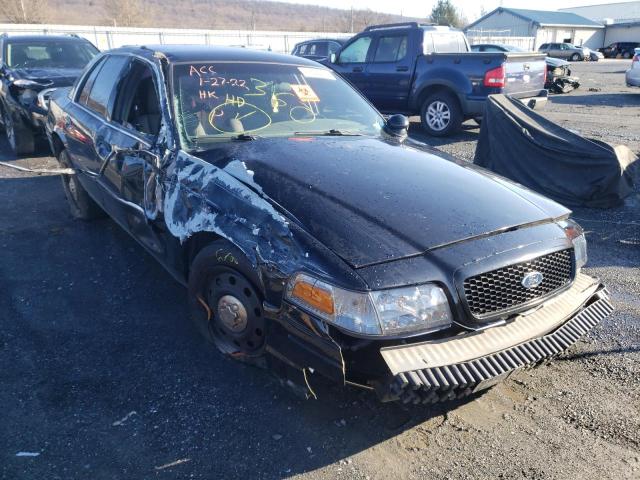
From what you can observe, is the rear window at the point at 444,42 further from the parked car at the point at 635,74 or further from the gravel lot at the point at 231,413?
the parked car at the point at 635,74

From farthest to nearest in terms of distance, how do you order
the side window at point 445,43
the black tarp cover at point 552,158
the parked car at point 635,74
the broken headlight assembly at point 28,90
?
the parked car at point 635,74 < the side window at point 445,43 < the broken headlight assembly at point 28,90 < the black tarp cover at point 552,158

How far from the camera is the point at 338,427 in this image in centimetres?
259

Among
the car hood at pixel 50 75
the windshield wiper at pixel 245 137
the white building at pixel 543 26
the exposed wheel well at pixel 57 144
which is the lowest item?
the exposed wheel well at pixel 57 144

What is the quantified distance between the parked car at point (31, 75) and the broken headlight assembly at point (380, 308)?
20.0 ft

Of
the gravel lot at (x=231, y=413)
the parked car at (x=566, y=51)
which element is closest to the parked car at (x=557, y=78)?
the gravel lot at (x=231, y=413)

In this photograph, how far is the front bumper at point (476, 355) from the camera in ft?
6.82

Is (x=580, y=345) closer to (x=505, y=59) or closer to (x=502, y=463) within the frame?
(x=502, y=463)

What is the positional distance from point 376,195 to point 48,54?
→ 326 inches

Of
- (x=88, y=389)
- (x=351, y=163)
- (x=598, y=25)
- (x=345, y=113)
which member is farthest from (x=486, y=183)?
(x=598, y=25)

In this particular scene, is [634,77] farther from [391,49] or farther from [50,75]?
[50,75]

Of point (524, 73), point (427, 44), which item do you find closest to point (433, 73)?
point (427, 44)

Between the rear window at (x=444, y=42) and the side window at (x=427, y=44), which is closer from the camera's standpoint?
the side window at (x=427, y=44)

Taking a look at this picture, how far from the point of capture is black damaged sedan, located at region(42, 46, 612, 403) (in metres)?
2.16

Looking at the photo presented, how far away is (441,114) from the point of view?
31.3 ft
